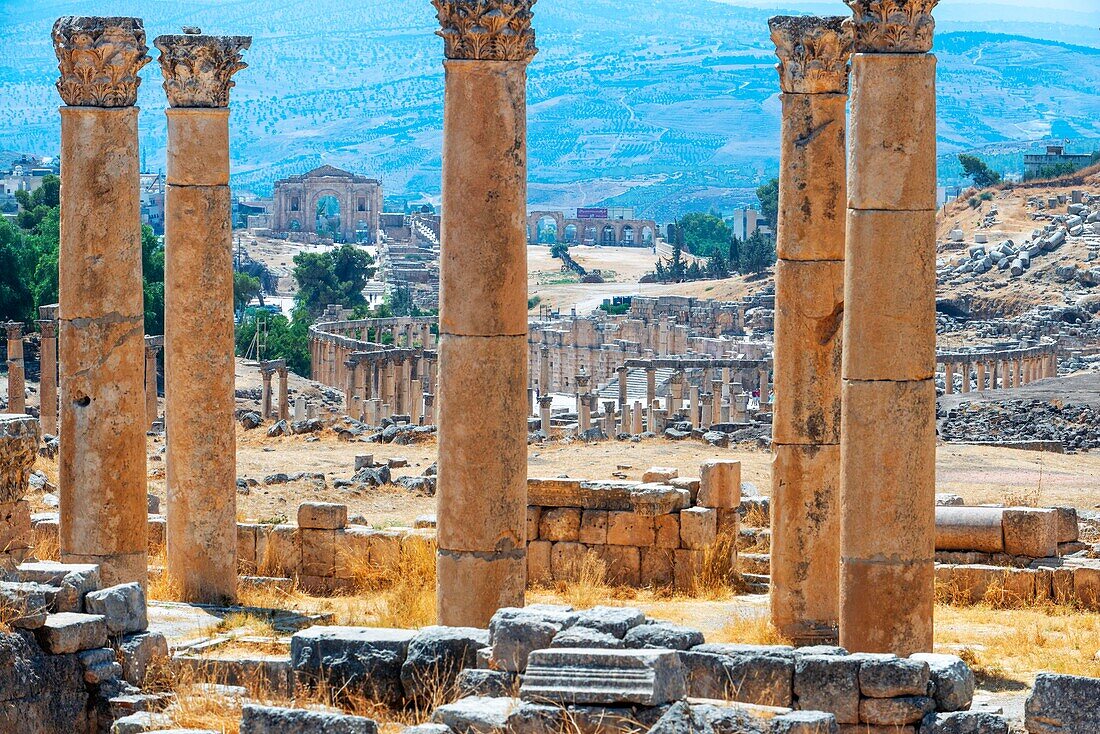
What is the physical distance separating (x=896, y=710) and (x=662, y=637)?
1.59 metres

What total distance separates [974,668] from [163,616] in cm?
725

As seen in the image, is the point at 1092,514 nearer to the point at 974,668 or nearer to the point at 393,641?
the point at 974,668

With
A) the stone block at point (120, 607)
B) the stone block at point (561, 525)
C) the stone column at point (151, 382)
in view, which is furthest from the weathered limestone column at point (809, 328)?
the stone column at point (151, 382)

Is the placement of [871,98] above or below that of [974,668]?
above

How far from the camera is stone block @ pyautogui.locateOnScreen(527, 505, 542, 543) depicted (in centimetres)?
2356

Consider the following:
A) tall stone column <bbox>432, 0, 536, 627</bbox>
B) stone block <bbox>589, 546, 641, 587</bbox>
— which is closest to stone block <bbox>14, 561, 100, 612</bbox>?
tall stone column <bbox>432, 0, 536, 627</bbox>

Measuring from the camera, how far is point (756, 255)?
146 metres

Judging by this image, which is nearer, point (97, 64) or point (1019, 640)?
point (97, 64)

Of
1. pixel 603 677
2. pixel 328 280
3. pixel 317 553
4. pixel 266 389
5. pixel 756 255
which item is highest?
pixel 756 255

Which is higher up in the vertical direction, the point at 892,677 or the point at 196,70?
the point at 196,70

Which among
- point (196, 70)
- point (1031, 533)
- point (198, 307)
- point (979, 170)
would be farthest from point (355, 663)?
point (979, 170)

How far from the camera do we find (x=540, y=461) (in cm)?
4072

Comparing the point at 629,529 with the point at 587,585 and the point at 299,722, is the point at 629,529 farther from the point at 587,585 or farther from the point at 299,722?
the point at 299,722

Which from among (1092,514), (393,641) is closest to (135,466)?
(393,641)
